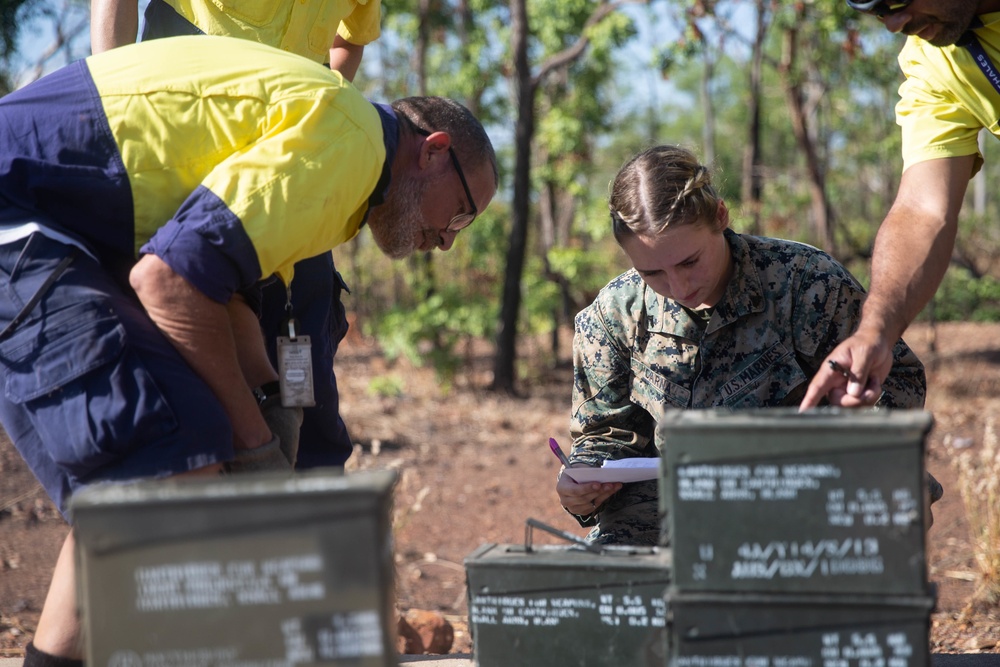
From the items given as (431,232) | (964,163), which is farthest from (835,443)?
(964,163)

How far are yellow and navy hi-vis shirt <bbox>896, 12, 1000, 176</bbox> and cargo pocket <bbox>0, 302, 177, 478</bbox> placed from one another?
191 centimetres

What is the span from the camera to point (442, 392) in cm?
926

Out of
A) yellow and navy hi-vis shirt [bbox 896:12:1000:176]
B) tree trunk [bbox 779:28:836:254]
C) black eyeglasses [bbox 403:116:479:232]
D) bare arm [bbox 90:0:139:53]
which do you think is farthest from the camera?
tree trunk [bbox 779:28:836:254]

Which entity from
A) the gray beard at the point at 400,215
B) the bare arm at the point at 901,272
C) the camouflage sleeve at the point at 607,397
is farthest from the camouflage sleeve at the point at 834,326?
the gray beard at the point at 400,215

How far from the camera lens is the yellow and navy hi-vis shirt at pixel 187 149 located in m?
1.98

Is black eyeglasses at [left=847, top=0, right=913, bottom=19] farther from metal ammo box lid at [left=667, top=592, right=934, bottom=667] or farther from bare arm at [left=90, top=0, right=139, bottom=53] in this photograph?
bare arm at [left=90, top=0, right=139, bottom=53]

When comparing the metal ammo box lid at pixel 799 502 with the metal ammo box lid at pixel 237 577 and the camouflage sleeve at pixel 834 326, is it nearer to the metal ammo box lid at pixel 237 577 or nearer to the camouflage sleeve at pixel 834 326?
the metal ammo box lid at pixel 237 577

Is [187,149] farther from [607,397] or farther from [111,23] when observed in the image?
[607,397]

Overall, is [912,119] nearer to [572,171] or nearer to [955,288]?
[572,171]

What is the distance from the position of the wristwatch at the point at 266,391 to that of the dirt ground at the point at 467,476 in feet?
5.57

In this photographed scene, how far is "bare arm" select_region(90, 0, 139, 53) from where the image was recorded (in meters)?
2.74

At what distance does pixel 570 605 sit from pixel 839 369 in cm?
71

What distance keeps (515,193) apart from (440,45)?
4.82 meters

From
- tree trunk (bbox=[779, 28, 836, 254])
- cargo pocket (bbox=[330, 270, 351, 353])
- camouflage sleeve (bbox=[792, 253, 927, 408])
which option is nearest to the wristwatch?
cargo pocket (bbox=[330, 270, 351, 353])
